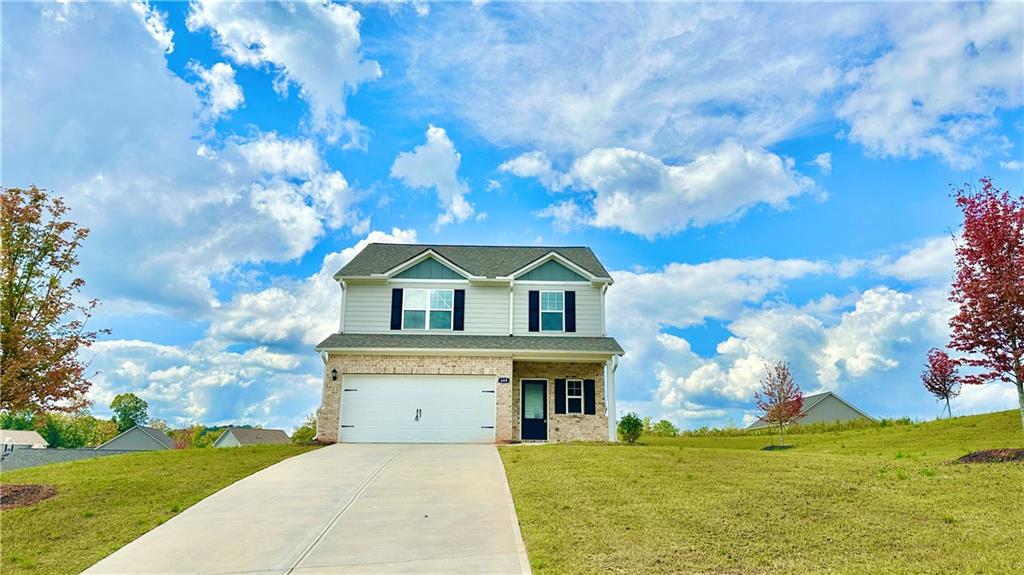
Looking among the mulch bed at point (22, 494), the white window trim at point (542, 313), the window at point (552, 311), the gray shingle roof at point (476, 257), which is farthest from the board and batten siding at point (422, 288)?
the mulch bed at point (22, 494)

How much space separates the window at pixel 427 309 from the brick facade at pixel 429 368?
1.80 meters

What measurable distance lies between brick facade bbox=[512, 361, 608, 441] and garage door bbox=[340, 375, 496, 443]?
4.15 ft

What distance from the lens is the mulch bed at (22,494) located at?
41.4 feet

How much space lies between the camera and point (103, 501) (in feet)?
41.9

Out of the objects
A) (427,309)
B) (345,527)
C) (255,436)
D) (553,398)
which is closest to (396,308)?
(427,309)

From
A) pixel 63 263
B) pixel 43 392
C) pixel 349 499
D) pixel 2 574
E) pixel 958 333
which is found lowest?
pixel 2 574

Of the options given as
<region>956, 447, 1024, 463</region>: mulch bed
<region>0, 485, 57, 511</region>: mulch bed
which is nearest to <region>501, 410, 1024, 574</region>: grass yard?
<region>956, 447, 1024, 463</region>: mulch bed

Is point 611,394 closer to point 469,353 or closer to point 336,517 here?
point 469,353

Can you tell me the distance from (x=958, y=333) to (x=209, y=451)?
20.3 m

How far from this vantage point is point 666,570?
799 cm

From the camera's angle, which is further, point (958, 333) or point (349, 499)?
point (958, 333)

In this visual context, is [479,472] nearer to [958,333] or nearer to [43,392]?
[43,392]

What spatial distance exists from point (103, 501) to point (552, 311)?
15.6 meters

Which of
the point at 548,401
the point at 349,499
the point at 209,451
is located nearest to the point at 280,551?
the point at 349,499
